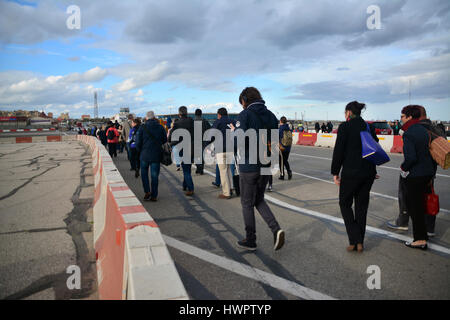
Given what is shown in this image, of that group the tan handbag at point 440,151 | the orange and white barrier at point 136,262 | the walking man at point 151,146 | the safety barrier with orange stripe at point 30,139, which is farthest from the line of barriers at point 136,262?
the safety barrier with orange stripe at point 30,139

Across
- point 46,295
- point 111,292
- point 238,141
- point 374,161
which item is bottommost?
point 46,295

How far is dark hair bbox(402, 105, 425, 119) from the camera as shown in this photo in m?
4.50

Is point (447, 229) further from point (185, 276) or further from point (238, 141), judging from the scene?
point (185, 276)

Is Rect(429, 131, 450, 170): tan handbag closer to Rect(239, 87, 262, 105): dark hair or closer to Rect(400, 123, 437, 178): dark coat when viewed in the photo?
Rect(400, 123, 437, 178): dark coat

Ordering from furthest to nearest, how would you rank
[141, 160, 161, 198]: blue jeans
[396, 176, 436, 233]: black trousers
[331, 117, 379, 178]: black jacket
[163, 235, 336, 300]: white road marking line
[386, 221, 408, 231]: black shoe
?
[141, 160, 161, 198]: blue jeans, [386, 221, 408, 231]: black shoe, [396, 176, 436, 233]: black trousers, [331, 117, 379, 178]: black jacket, [163, 235, 336, 300]: white road marking line

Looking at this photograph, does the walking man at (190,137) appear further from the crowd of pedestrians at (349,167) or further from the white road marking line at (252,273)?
the crowd of pedestrians at (349,167)

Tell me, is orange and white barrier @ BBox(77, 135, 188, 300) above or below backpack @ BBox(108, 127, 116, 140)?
below

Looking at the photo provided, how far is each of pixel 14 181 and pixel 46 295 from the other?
8577 millimetres

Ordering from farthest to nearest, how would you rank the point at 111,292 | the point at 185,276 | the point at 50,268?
the point at 50,268 < the point at 185,276 < the point at 111,292

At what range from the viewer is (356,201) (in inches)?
173

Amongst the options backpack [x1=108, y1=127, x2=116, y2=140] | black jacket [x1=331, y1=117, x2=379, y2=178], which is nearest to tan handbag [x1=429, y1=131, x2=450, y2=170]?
black jacket [x1=331, y1=117, x2=379, y2=178]

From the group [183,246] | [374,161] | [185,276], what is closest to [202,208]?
[183,246]
